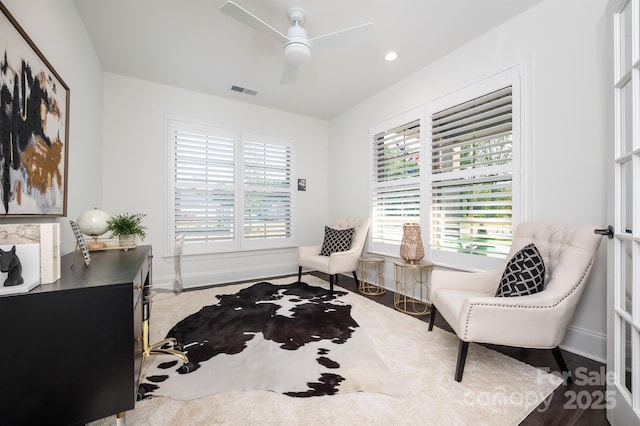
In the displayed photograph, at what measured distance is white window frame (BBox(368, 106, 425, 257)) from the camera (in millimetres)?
3266

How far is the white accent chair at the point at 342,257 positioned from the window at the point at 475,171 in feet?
3.26

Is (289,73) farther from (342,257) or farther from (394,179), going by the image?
(342,257)

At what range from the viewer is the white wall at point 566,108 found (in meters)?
1.96

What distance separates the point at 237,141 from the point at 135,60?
1.53 m

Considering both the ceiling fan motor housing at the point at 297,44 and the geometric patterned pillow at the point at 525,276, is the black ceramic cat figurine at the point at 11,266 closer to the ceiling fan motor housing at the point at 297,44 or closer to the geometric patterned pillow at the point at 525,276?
the ceiling fan motor housing at the point at 297,44

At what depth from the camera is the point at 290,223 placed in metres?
4.73

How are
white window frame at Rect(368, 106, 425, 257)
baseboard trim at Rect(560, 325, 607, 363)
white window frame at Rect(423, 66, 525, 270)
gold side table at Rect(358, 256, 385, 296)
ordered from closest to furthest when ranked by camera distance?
1. baseboard trim at Rect(560, 325, 607, 363)
2. white window frame at Rect(423, 66, 525, 270)
3. white window frame at Rect(368, 106, 425, 257)
4. gold side table at Rect(358, 256, 385, 296)

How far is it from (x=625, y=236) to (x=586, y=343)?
4.15 ft

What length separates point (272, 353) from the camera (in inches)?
79.3

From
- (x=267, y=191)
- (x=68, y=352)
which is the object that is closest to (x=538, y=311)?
(x=68, y=352)

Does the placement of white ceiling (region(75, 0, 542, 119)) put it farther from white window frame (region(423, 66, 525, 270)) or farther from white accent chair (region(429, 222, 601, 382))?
white accent chair (region(429, 222, 601, 382))

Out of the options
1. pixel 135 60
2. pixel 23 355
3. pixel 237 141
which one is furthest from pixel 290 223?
pixel 23 355

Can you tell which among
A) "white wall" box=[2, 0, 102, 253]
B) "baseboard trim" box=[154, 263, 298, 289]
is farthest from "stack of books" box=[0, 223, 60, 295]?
"baseboard trim" box=[154, 263, 298, 289]

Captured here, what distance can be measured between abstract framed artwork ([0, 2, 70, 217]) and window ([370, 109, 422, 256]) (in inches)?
132
